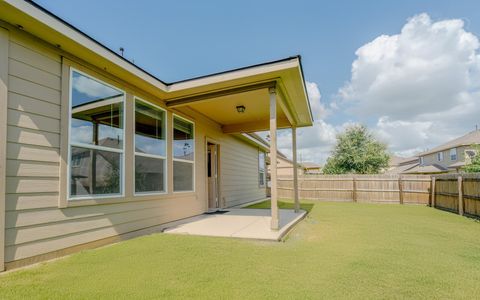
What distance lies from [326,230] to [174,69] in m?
11.1

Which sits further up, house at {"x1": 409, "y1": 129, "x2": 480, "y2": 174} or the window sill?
house at {"x1": 409, "y1": 129, "x2": 480, "y2": 174}

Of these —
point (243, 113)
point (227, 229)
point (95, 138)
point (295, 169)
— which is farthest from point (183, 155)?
point (295, 169)

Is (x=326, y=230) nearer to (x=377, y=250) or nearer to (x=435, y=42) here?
(x=377, y=250)

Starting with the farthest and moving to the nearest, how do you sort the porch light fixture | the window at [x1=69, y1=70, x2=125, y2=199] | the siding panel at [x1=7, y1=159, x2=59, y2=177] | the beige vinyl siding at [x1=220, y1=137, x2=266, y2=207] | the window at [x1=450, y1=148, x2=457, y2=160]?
the window at [x1=450, y1=148, x2=457, y2=160]
the beige vinyl siding at [x1=220, y1=137, x2=266, y2=207]
the porch light fixture
the window at [x1=69, y1=70, x2=125, y2=199]
the siding panel at [x1=7, y1=159, x2=59, y2=177]

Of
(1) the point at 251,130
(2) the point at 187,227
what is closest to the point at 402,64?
(1) the point at 251,130

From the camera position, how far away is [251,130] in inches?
312

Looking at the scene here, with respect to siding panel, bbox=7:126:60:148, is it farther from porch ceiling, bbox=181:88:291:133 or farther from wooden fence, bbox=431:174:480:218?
wooden fence, bbox=431:174:480:218

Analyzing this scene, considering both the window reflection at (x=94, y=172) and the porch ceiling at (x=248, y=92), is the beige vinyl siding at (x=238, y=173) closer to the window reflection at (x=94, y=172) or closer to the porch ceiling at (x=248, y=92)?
the porch ceiling at (x=248, y=92)

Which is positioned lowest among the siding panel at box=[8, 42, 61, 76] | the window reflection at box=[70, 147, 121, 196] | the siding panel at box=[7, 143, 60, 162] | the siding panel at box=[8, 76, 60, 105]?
the window reflection at box=[70, 147, 121, 196]

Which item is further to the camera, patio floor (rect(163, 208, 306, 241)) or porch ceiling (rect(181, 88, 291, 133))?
porch ceiling (rect(181, 88, 291, 133))

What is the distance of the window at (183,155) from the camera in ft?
18.6

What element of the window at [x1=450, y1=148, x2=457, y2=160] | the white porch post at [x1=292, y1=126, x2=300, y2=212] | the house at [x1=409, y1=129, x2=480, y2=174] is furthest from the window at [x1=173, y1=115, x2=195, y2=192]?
the window at [x1=450, y1=148, x2=457, y2=160]

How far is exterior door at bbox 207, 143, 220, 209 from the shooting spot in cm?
789

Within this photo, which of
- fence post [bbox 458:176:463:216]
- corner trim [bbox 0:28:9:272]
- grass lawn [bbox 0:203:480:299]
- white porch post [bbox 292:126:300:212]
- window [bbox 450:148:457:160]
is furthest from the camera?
window [bbox 450:148:457:160]
